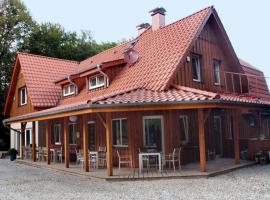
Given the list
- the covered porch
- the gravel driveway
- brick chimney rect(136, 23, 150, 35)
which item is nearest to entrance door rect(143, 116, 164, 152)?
the covered porch

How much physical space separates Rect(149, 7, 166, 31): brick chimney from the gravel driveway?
9742 millimetres

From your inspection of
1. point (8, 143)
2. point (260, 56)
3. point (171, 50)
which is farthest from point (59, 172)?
point (260, 56)

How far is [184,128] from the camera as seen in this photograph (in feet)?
46.2

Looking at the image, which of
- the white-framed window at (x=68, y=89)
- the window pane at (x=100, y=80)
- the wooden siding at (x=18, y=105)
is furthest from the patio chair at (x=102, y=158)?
the wooden siding at (x=18, y=105)

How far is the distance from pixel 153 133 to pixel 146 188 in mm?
4359

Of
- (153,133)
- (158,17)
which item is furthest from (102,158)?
(158,17)

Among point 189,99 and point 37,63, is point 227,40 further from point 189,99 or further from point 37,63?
point 37,63

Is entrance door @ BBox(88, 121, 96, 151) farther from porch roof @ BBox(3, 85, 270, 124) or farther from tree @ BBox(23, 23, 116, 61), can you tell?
tree @ BBox(23, 23, 116, 61)

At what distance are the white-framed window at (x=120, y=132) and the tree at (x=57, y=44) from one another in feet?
68.8

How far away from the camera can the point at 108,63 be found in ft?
54.0

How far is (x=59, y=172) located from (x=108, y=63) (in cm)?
593

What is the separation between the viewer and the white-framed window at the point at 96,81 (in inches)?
674

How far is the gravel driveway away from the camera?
8.22 meters

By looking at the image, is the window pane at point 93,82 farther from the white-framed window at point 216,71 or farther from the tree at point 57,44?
the tree at point 57,44
